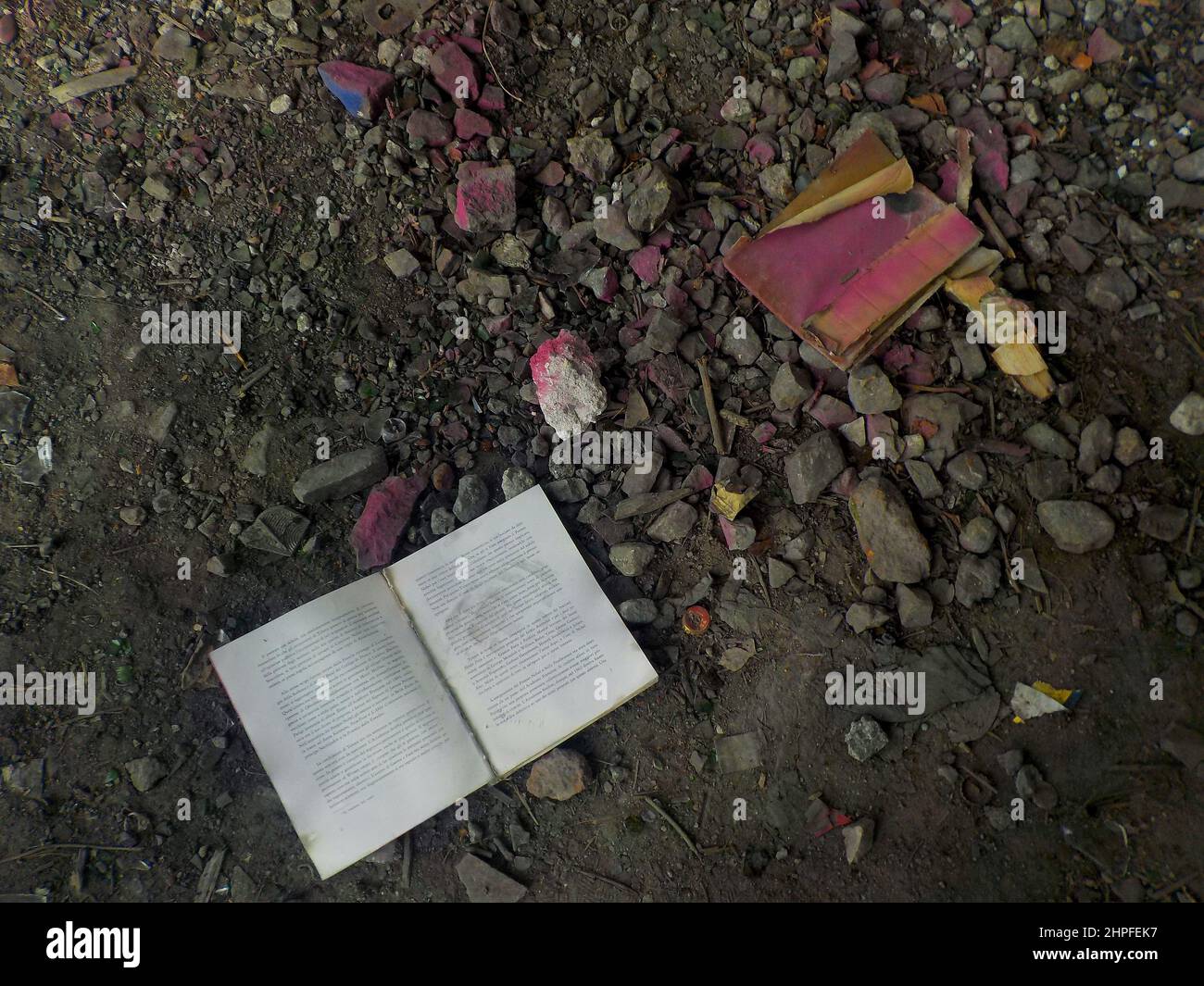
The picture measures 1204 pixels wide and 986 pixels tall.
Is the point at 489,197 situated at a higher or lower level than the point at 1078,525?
higher

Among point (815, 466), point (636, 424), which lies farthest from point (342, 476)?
point (815, 466)

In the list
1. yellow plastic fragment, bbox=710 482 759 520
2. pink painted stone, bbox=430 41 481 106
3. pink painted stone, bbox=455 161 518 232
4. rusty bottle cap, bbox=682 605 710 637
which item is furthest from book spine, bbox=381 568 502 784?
pink painted stone, bbox=430 41 481 106

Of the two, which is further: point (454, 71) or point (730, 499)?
point (454, 71)

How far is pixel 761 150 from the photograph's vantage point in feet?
7.19

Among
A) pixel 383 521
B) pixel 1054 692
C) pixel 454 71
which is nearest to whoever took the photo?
pixel 1054 692

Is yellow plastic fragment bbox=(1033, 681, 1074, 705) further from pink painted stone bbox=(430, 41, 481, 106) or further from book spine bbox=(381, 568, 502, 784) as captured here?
pink painted stone bbox=(430, 41, 481, 106)

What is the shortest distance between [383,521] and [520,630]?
1.72ft

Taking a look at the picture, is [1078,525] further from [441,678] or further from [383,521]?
[383,521]

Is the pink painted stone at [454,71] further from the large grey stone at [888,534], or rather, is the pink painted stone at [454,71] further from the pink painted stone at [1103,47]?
the pink painted stone at [1103,47]

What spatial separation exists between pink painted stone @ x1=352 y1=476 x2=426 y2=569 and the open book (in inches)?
2.3

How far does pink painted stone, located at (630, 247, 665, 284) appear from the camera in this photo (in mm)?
2172

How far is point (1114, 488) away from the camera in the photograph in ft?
6.40

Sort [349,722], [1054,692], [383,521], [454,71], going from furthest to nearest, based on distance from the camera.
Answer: [454,71]
[383,521]
[349,722]
[1054,692]

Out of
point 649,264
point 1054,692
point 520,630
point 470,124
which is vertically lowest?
point 520,630
